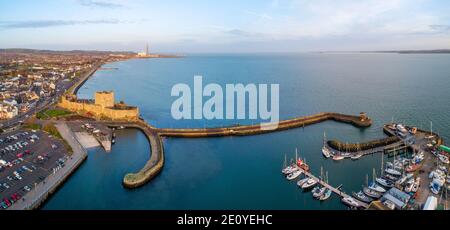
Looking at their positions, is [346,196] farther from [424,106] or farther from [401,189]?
[424,106]

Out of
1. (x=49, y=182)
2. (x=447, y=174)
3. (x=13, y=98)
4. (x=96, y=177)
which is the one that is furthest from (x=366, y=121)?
(x=13, y=98)

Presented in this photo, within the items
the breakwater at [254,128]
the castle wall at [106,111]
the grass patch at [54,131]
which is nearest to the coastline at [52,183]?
the grass patch at [54,131]

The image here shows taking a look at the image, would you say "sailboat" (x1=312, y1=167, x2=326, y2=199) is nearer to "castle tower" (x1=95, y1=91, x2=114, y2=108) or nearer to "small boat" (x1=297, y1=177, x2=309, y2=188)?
"small boat" (x1=297, y1=177, x2=309, y2=188)

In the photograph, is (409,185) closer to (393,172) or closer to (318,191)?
(393,172)

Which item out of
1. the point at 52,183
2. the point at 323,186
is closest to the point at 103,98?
the point at 52,183

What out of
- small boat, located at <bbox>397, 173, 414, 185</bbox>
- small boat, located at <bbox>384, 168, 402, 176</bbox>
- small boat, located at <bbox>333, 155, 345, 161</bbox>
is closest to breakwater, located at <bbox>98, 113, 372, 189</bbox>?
small boat, located at <bbox>333, 155, 345, 161</bbox>

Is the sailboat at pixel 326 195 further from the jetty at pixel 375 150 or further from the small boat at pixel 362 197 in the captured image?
the jetty at pixel 375 150
